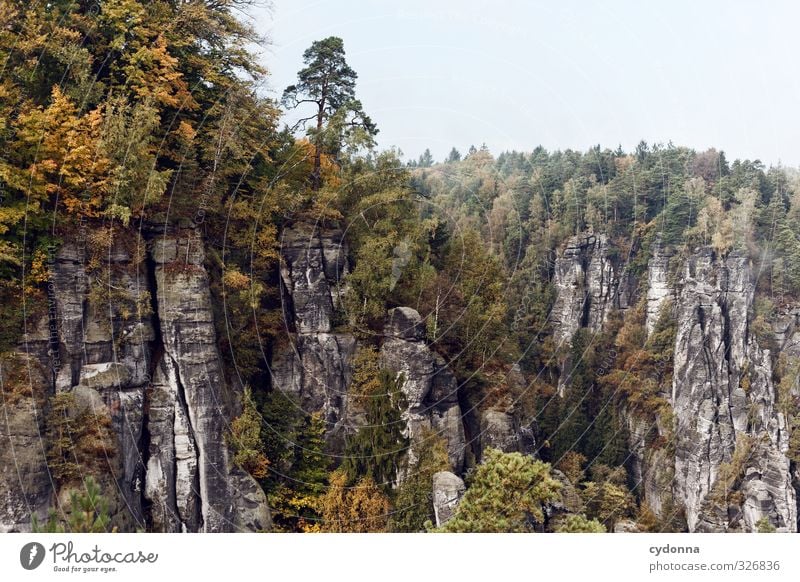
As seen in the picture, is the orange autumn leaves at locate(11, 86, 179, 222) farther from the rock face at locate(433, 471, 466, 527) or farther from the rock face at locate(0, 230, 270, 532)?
the rock face at locate(433, 471, 466, 527)

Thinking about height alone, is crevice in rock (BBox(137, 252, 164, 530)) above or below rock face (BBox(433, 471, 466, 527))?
above

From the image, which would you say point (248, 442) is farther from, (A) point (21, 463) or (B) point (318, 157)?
(B) point (318, 157)

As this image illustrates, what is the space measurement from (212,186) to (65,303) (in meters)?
5.29

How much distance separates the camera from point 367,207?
25312mm

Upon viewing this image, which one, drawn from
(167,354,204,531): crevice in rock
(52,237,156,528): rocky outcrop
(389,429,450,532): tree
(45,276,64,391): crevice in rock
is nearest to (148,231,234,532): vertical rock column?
(167,354,204,531): crevice in rock

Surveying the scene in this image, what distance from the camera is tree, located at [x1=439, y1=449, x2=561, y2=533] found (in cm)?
1703

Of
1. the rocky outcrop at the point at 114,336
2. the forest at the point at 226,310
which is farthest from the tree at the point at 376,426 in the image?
the rocky outcrop at the point at 114,336

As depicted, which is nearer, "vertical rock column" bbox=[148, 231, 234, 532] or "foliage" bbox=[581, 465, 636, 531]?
"vertical rock column" bbox=[148, 231, 234, 532]

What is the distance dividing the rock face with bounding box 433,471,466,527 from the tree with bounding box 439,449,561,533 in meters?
3.72

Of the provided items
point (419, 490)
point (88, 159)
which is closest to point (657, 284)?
point (419, 490)

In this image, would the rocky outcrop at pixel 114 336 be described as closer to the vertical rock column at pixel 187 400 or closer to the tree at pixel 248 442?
the vertical rock column at pixel 187 400

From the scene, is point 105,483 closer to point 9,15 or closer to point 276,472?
point 276,472

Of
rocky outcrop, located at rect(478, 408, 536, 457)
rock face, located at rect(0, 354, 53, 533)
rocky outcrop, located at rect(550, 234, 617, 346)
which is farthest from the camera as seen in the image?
rocky outcrop, located at rect(550, 234, 617, 346)

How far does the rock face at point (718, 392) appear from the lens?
4288cm
